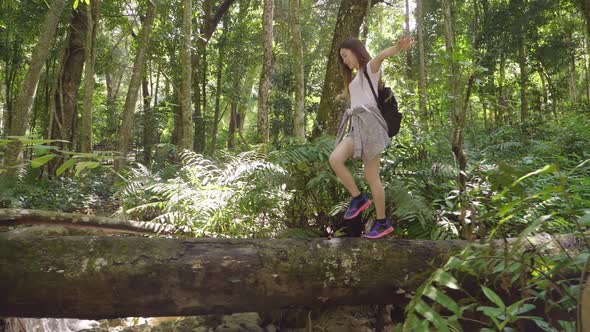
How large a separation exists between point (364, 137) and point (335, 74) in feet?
12.2

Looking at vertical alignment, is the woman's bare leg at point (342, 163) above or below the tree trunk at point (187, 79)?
below

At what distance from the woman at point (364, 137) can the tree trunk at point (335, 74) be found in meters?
3.07

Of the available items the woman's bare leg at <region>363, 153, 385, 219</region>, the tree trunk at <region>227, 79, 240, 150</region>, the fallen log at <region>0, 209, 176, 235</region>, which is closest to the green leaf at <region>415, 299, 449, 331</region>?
the woman's bare leg at <region>363, 153, 385, 219</region>

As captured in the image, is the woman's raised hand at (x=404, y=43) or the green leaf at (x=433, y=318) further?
the woman's raised hand at (x=404, y=43)

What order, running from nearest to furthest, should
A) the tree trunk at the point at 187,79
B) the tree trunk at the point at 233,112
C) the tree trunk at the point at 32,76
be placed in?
the tree trunk at the point at 32,76
the tree trunk at the point at 187,79
the tree trunk at the point at 233,112

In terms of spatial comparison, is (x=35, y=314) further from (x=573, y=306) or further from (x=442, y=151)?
(x=442, y=151)

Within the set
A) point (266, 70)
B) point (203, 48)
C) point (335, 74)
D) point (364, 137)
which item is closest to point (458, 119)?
point (364, 137)

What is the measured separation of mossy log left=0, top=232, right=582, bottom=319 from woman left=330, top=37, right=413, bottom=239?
1.42ft

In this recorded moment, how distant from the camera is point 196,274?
2645mm

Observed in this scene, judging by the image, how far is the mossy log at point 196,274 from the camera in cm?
248

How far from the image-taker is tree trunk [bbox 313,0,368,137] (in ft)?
22.4

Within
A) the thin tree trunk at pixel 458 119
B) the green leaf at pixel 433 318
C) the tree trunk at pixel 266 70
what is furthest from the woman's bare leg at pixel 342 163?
the tree trunk at pixel 266 70

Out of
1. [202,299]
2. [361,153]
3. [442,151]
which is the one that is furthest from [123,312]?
[442,151]

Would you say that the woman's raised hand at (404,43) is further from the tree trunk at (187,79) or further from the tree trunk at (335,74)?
the tree trunk at (187,79)
